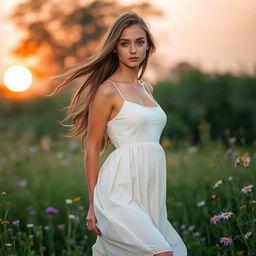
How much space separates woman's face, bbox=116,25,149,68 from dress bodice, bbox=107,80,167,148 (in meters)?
0.22

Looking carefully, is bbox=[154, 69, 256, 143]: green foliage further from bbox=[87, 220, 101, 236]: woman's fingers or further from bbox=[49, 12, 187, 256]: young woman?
bbox=[87, 220, 101, 236]: woman's fingers

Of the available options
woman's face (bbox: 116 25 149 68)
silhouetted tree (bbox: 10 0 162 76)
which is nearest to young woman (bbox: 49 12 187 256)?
woman's face (bbox: 116 25 149 68)

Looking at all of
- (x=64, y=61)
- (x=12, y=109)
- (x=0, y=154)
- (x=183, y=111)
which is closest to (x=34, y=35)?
(x=64, y=61)

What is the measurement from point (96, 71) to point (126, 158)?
2.26 ft

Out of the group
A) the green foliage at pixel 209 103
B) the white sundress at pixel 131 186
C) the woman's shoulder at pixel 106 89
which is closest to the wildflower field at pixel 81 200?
the white sundress at pixel 131 186

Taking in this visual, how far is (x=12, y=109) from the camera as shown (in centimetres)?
1834

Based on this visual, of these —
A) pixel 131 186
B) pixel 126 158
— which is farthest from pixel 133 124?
pixel 131 186

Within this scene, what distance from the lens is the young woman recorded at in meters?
2.90

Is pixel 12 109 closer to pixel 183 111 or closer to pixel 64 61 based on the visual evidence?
pixel 183 111

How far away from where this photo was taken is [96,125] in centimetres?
314

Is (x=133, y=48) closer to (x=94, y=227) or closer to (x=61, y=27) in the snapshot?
(x=94, y=227)

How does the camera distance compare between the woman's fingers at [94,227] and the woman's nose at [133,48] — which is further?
the woman's nose at [133,48]

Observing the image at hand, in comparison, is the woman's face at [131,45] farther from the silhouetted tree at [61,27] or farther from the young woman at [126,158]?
the silhouetted tree at [61,27]

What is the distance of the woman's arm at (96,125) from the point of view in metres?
3.12
